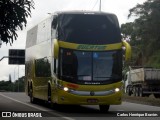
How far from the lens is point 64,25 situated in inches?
821

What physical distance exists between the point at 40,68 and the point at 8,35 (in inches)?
134

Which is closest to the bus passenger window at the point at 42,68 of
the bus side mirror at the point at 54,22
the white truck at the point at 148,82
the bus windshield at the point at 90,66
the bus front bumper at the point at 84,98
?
the bus side mirror at the point at 54,22

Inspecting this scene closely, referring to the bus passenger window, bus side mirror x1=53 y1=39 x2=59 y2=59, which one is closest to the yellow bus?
bus side mirror x1=53 y1=39 x2=59 y2=59

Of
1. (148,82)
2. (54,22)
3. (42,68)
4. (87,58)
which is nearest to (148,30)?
(148,82)

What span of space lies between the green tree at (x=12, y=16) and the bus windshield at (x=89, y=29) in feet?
6.16

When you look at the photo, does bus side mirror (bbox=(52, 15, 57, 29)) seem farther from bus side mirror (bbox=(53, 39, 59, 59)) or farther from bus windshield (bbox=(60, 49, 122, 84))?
bus windshield (bbox=(60, 49, 122, 84))

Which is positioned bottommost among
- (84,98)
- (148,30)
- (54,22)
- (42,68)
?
(84,98)

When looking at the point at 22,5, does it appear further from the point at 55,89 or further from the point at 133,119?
the point at 133,119

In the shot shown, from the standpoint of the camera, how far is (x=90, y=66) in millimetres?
20547

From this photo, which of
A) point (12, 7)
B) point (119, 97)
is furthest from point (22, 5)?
point (119, 97)

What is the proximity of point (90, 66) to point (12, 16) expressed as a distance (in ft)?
12.9

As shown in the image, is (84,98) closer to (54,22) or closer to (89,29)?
(89,29)

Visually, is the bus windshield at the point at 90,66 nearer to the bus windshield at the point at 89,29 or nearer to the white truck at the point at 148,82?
the bus windshield at the point at 89,29

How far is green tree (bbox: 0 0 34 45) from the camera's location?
2147cm
